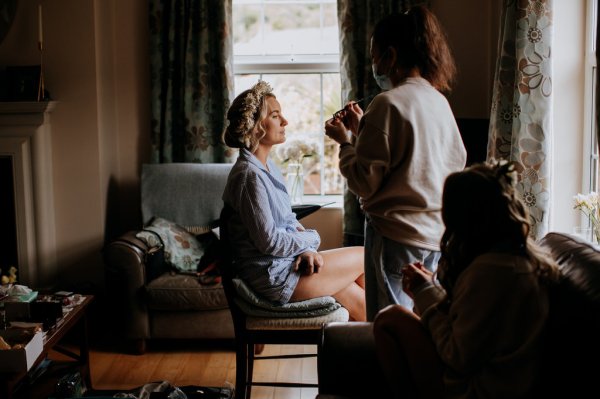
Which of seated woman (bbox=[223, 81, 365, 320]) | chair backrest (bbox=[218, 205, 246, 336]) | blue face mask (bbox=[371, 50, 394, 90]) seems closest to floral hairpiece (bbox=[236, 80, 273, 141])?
seated woman (bbox=[223, 81, 365, 320])

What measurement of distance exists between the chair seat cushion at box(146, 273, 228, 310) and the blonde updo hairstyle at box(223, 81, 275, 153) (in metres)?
1.10

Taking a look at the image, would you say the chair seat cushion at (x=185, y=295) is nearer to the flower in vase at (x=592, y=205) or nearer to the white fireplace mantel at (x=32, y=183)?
the white fireplace mantel at (x=32, y=183)

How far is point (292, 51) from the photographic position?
471cm

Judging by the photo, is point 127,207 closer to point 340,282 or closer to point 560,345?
point 340,282

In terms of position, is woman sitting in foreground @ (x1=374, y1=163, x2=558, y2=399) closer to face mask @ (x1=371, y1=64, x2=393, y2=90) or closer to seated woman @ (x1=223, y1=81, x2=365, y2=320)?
face mask @ (x1=371, y1=64, x2=393, y2=90)

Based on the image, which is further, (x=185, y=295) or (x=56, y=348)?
(x=185, y=295)

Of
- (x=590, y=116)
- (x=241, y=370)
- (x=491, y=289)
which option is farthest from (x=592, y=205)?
(x=241, y=370)

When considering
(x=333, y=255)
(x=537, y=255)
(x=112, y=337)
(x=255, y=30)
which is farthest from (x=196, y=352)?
(x=537, y=255)

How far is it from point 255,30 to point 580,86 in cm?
220

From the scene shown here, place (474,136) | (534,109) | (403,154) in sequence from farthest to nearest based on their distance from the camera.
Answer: (474,136) < (534,109) < (403,154)

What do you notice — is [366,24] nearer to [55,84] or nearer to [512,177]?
[55,84]

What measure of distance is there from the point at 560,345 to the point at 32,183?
11.3ft

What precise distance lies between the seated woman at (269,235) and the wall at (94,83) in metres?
1.76

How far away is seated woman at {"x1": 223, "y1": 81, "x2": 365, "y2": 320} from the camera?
2.65 metres
